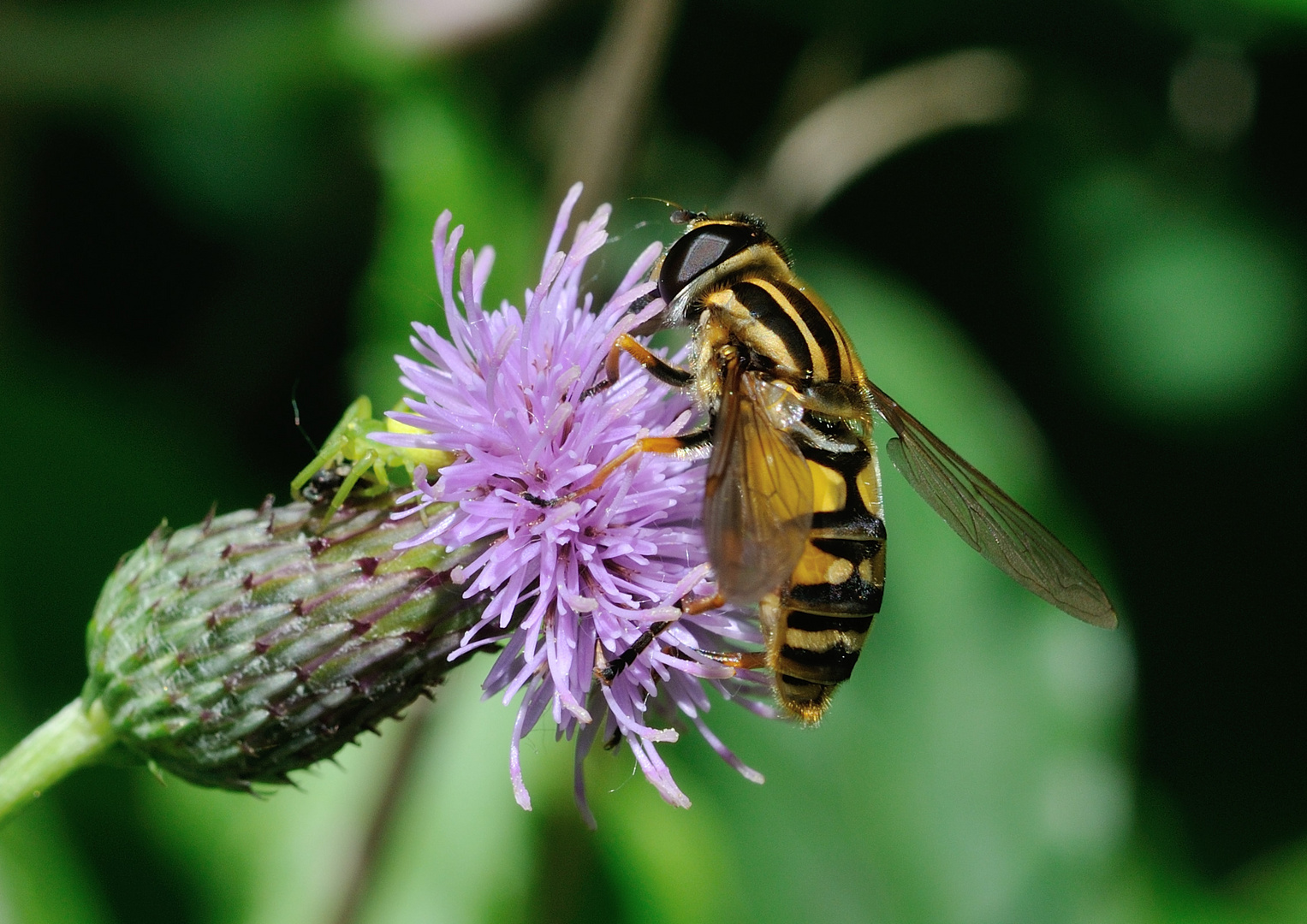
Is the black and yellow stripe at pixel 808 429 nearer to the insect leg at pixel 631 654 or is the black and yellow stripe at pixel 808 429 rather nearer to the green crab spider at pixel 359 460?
the insect leg at pixel 631 654

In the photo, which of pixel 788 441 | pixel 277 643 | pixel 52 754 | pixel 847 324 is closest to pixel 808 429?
pixel 788 441

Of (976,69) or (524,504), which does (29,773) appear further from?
(976,69)

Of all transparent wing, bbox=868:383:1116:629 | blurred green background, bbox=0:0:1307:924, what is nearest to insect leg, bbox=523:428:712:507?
transparent wing, bbox=868:383:1116:629

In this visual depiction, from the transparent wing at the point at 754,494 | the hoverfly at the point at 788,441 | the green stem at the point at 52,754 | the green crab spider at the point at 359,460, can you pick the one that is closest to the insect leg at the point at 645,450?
the hoverfly at the point at 788,441

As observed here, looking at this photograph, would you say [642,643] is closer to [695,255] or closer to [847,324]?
[695,255]

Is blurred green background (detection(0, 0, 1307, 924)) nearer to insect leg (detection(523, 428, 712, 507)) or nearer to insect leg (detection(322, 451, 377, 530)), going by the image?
insect leg (detection(322, 451, 377, 530))

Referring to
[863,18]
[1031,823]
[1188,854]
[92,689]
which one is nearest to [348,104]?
[863,18]
